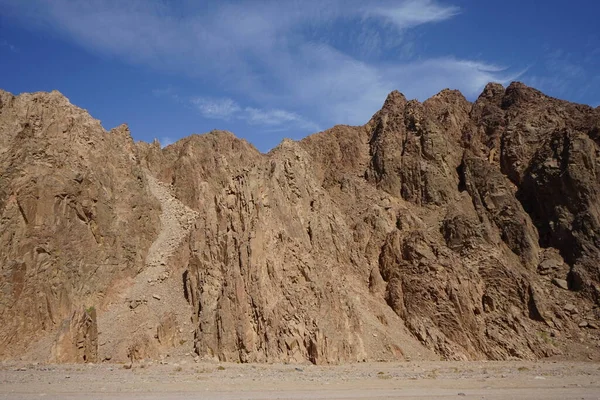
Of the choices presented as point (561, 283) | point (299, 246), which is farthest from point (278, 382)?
point (561, 283)

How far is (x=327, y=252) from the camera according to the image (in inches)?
1464

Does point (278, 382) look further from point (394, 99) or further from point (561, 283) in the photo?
point (394, 99)

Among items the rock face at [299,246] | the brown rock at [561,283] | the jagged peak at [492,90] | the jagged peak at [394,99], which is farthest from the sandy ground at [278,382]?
the jagged peak at [492,90]

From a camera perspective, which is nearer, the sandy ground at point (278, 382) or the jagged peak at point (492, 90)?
the sandy ground at point (278, 382)

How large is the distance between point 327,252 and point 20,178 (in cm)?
2118

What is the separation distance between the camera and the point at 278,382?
19.9m

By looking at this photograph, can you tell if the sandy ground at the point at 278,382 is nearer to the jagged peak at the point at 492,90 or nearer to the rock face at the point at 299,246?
the rock face at the point at 299,246

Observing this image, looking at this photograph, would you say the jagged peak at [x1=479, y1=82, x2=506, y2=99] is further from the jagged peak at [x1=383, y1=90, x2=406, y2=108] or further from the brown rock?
the brown rock

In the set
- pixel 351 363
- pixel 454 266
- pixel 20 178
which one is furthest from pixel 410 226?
pixel 20 178

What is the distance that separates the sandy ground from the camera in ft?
55.4

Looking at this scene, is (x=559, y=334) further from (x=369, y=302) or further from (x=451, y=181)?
(x=451, y=181)

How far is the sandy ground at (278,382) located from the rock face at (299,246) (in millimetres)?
3868

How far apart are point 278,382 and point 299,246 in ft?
45.2

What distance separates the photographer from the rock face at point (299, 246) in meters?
29.4
